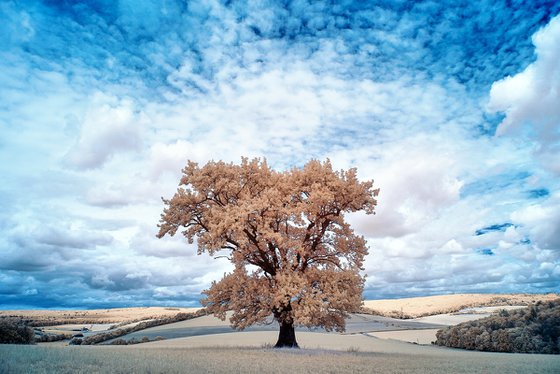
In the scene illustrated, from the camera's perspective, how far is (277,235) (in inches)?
1001

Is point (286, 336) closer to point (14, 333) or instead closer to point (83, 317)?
point (14, 333)

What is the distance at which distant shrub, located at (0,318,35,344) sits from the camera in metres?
32.1

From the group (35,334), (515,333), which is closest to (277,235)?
(515,333)

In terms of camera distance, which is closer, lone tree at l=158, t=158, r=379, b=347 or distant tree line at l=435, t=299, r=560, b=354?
lone tree at l=158, t=158, r=379, b=347

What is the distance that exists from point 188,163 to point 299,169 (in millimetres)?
8223

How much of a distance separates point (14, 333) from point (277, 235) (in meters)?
24.2

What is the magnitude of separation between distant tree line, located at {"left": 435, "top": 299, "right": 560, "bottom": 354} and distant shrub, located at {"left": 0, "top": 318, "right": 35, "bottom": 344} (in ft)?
138

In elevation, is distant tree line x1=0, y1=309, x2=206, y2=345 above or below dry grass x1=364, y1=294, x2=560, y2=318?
below

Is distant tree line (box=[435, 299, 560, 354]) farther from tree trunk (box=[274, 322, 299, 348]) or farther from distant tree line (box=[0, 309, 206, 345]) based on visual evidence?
distant tree line (box=[0, 309, 206, 345])

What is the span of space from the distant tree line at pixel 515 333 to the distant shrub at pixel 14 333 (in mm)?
42009

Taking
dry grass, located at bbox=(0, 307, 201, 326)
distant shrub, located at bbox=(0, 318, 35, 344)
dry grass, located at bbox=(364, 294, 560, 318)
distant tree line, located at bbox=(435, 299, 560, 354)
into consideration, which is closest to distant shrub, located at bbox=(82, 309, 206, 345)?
dry grass, located at bbox=(0, 307, 201, 326)

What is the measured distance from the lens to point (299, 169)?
30.1 metres

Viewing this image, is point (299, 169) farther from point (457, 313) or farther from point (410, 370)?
point (457, 313)

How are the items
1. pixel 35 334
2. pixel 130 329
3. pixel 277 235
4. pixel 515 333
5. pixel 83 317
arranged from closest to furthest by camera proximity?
pixel 277 235
pixel 515 333
pixel 35 334
pixel 130 329
pixel 83 317
